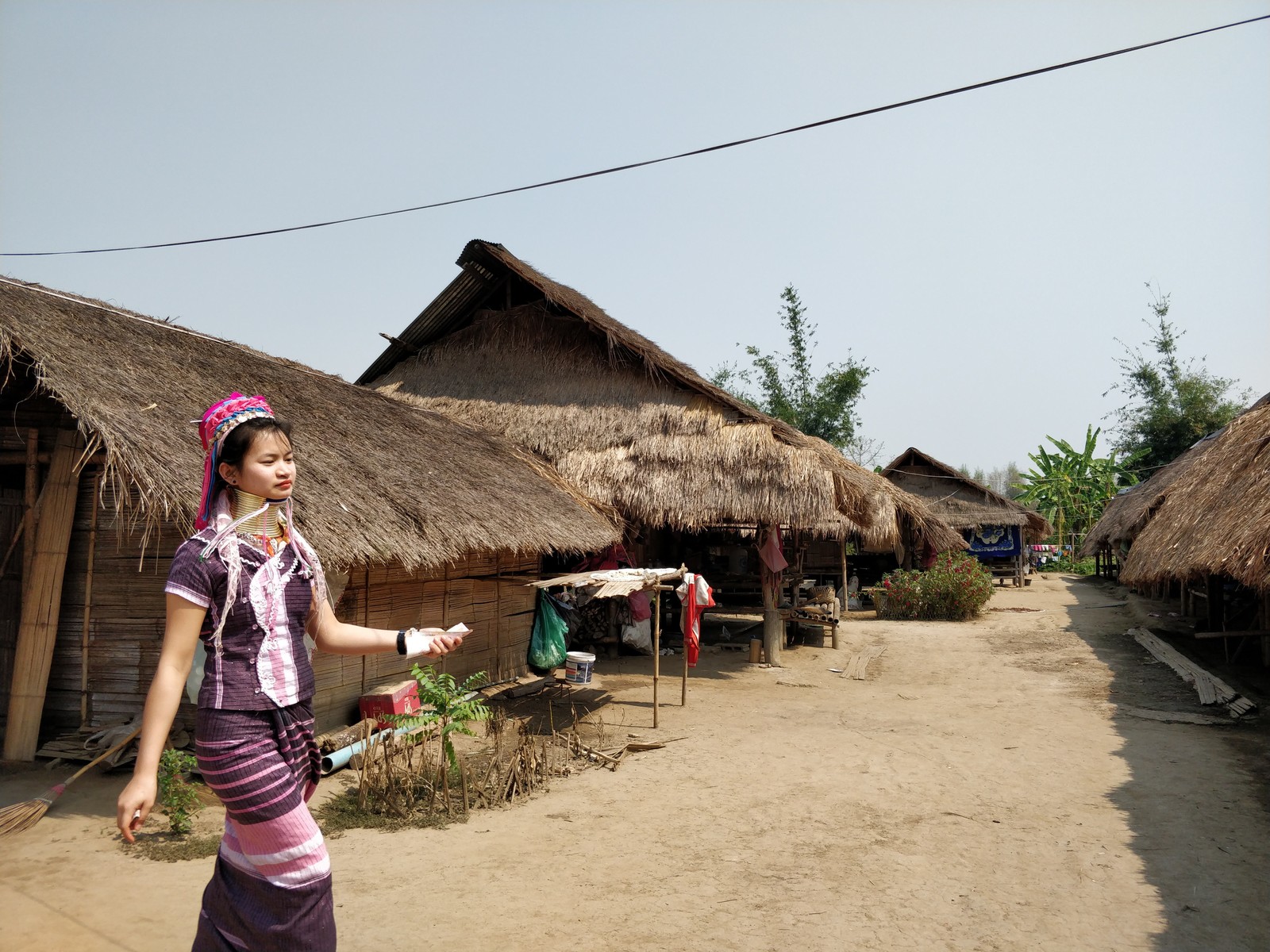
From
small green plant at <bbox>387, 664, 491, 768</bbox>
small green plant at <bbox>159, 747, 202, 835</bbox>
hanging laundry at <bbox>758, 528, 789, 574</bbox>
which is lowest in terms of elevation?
small green plant at <bbox>159, 747, 202, 835</bbox>

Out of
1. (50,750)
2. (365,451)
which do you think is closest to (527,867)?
(50,750)

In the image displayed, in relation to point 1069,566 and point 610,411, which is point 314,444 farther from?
point 1069,566

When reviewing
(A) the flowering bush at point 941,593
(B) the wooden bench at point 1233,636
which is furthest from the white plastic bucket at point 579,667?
(A) the flowering bush at point 941,593

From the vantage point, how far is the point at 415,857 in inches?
187

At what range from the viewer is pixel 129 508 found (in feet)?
19.8

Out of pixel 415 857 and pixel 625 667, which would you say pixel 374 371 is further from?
pixel 415 857

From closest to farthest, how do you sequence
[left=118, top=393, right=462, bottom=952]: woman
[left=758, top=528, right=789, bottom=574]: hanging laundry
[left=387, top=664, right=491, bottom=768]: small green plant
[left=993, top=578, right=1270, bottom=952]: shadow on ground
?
[left=118, top=393, right=462, bottom=952]: woman, [left=993, top=578, right=1270, bottom=952]: shadow on ground, [left=387, top=664, right=491, bottom=768]: small green plant, [left=758, top=528, right=789, bottom=574]: hanging laundry

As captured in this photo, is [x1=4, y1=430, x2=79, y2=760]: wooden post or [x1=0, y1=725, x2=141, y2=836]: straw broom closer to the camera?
[x1=0, y1=725, x2=141, y2=836]: straw broom

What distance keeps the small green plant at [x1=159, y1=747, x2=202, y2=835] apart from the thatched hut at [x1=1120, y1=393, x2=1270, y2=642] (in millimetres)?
7874

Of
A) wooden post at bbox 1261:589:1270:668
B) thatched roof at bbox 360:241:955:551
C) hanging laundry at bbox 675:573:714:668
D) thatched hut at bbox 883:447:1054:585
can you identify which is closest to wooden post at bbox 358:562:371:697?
hanging laundry at bbox 675:573:714:668

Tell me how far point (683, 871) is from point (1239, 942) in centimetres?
255

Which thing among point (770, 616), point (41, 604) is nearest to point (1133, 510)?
Result: point (770, 616)

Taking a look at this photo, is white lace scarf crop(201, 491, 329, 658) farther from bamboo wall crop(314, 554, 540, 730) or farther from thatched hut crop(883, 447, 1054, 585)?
thatched hut crop(883, 447, 1054, 585)

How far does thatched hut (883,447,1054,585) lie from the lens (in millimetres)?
26484
